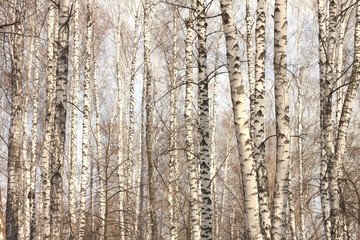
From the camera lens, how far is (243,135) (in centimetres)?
555

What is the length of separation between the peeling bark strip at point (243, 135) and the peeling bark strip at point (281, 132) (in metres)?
0.65

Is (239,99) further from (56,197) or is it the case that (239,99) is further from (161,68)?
(161,68)

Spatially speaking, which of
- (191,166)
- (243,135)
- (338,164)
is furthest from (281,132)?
(191,166)

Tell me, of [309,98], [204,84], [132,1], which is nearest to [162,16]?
[132,1]

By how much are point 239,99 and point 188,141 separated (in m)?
4.06

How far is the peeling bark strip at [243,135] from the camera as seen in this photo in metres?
5.41

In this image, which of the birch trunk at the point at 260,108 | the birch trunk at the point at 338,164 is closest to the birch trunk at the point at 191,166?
the birch trunk at the point at 260,108

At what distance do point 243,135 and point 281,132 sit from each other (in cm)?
81

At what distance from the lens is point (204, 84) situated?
7520mm

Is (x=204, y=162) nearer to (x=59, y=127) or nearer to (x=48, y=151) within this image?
(x=59, y=127)

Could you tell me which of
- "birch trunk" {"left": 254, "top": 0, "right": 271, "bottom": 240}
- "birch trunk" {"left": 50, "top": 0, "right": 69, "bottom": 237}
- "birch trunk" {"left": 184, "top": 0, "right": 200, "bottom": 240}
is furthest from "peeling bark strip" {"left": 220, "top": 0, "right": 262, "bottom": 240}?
"birch trunk" {"left": 50, "top": 0, "right": 69, "bottom": 237}

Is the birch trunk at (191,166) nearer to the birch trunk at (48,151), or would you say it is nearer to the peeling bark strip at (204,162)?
the peeling bark strip at (204,162)

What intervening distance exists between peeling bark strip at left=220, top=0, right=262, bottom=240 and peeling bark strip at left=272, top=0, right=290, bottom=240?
0.65 m

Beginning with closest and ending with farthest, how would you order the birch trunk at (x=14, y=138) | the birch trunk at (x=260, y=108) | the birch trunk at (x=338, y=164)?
the birch trunk at (x=338, y=164), the birch trunk at (x=260, y=108), the birch trunk at (x=14, y=138)
